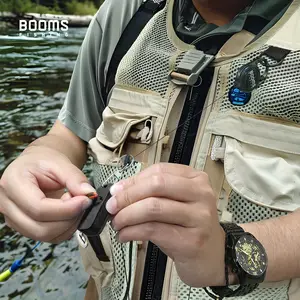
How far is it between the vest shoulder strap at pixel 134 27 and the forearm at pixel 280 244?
2.29 ft

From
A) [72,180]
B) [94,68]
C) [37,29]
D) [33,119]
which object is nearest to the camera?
[72,180]

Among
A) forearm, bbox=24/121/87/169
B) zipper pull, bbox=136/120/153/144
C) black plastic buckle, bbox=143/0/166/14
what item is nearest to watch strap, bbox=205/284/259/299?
zipper pull, bbox=136/120/153/144

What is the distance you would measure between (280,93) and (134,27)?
544mm

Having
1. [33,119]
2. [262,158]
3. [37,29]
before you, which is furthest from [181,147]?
[37,29]

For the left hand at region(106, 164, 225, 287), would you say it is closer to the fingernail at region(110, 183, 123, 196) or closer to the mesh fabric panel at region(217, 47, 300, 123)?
the fingernail at region(110, 183, 123, 196)

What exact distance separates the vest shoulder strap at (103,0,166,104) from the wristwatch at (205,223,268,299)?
694 mm

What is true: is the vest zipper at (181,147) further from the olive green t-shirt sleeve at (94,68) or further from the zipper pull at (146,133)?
the olive green t-shirt sleeve at (94,68)

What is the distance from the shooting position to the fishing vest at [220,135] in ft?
3.60

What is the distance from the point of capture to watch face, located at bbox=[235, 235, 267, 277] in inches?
36.1

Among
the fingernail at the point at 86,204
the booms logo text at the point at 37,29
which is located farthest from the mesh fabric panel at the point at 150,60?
the booms logo text at the point at 37,29

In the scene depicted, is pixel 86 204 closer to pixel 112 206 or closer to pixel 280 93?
pixel 112 206

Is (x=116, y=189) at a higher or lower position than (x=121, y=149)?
higher

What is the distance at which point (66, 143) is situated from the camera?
151 centimetres

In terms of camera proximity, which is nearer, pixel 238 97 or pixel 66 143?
pixel 238 97
